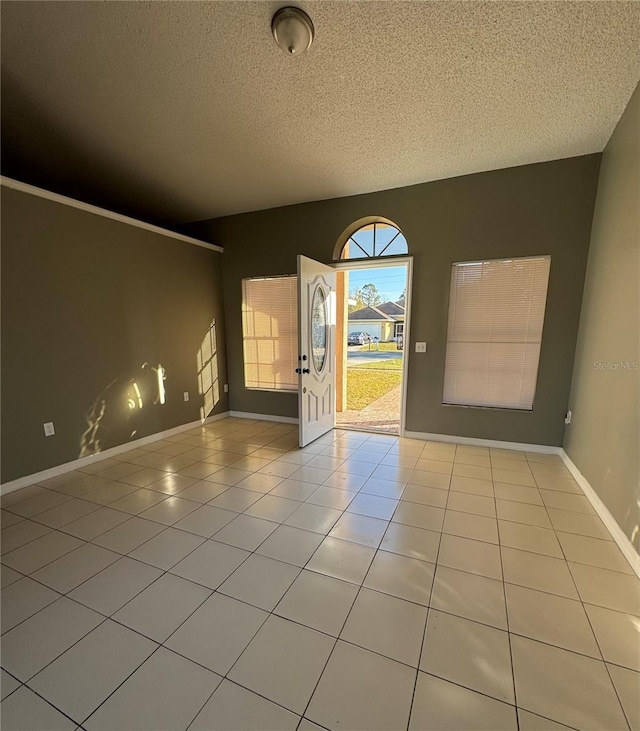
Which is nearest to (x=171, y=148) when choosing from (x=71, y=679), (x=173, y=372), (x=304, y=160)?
(x=304, y=160)

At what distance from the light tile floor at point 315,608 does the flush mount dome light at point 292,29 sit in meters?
2.85

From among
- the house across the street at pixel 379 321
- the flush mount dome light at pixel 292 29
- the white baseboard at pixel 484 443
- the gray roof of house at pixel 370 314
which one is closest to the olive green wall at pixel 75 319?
the flush mount dome light at pixel 292 29

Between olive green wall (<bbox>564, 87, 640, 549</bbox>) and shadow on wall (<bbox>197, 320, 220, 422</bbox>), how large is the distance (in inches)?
170

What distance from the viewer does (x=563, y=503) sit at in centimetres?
235

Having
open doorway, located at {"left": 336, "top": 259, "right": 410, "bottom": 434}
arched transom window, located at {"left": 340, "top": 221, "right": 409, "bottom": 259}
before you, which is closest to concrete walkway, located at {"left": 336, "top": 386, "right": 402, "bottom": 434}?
open doorway, located at {"left": 336, "top": 259, "right": 410, "bottom": 434}

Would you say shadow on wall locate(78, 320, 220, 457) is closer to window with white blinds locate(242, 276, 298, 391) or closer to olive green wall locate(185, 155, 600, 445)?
window with white blinds locate(242, 276, 298, 391)

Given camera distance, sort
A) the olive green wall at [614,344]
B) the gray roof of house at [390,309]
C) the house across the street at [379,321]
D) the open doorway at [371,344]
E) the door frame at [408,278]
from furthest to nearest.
→ the gray roof of house at [390,309]
the house across the street at [379,321]
the open doorway at [371,344]
the door frame at [408,278]
the olive green wall at [614,344]

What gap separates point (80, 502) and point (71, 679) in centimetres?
152

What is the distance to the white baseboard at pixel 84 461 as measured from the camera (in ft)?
8.38

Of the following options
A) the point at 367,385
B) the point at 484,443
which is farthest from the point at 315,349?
the point at 367,385

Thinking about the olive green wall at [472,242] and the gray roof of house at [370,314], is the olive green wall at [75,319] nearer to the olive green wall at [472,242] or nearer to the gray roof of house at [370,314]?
the olive green wall at [472,242]

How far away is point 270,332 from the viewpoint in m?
4.43

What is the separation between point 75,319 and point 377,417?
4.09 metres

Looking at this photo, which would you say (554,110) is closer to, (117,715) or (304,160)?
(304,160)
